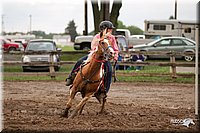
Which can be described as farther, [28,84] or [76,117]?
[28,84]

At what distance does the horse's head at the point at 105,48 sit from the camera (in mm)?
7660

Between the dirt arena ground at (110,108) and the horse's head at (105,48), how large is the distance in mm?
1212

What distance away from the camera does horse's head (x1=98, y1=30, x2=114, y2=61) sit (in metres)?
7.66

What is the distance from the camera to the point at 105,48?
7.74 m

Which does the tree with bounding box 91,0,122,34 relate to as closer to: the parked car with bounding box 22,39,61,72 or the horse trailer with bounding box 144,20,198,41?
the parked car with bounding box 22,39,61,72

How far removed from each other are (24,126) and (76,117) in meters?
1.56

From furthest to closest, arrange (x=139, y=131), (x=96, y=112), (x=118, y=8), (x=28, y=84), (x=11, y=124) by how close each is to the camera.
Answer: (x=118, y=8)
(x=28, y=84)
(x=96, y=112)
(x=11, y=124)
(x=139, y=131)

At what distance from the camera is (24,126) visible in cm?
702

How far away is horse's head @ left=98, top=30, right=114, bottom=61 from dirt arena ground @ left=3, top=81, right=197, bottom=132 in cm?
121

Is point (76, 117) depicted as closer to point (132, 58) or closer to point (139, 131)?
point (139, 131)

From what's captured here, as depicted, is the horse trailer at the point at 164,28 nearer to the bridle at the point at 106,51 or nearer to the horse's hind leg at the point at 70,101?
the horse's hind leg at the point at 70,101

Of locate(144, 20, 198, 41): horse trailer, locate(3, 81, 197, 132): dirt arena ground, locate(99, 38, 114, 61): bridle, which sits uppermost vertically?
locate(144, 20, 198, 41): horse trailer

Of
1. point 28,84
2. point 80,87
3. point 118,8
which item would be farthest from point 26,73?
point 80,87

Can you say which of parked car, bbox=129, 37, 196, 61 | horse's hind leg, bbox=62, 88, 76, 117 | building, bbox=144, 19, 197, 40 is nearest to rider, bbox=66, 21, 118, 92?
horse's hind leg, bbox=62, 88, 76, 117
